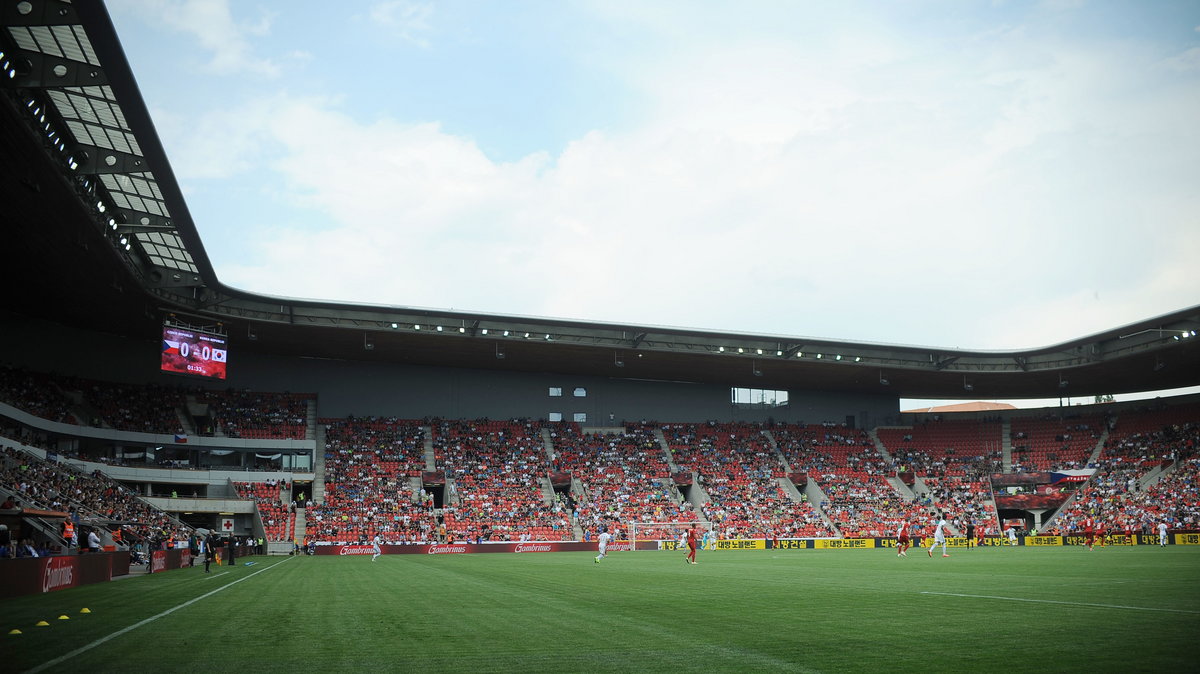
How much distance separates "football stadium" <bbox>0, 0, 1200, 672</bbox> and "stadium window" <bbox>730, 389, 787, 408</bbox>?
0.67 feet

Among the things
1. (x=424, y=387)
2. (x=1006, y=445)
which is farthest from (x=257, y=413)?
(x=1006, y=445)

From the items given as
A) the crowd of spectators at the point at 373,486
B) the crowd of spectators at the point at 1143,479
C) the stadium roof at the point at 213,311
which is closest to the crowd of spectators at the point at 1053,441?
the crowd of spectators at the point at 1143,479

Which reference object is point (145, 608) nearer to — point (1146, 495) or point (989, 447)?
point (1146, 495)

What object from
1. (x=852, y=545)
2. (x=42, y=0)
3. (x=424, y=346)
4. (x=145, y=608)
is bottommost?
(x=852, y=545)

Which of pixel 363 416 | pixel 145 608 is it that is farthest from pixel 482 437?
pixel 145 608

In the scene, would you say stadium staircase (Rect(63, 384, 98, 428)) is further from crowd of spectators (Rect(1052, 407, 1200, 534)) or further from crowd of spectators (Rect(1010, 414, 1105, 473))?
crowd of spectators (Rect(1010, 414, 1105, 473))

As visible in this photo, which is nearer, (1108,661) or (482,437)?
(1108,661)

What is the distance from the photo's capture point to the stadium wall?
60312mm

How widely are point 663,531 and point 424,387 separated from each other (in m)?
24.1

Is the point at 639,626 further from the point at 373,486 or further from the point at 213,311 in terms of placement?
the point at 373,486

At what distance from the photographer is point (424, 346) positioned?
6388 centimetres

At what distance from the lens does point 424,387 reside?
2847 inches

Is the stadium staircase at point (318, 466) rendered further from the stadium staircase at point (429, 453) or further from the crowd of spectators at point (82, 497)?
the crowd of spectators at point (82, 497)

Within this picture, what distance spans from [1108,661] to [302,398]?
66280mm
